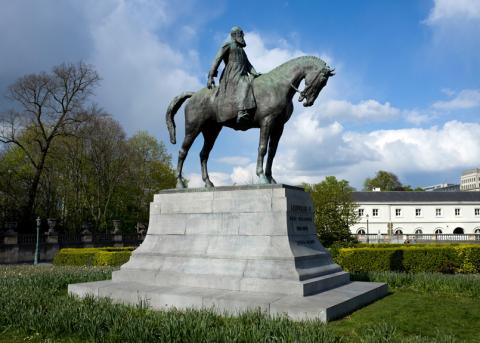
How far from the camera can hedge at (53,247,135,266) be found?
70.0 ft

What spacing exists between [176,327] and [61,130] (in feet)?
116

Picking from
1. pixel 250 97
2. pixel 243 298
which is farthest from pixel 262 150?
pixel 243 298

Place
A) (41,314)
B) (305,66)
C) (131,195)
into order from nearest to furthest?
(41,314) < (305,66) < (131,195)

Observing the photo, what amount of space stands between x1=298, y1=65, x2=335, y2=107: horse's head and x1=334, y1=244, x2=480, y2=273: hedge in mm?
10597

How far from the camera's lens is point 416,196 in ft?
256

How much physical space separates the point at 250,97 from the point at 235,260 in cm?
377

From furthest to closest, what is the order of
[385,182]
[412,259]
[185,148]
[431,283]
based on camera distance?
[385,182], [412,259], [185,148], [431,283]

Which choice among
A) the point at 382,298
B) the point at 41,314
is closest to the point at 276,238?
the point at 382,298

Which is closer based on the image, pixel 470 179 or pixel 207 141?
pixel 207 141

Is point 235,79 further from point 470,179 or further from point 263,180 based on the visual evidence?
point 470,179

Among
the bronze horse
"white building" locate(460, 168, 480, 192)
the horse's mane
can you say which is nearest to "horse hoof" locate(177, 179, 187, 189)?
the bronze horse

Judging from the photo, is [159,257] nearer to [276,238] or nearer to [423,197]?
[276,238]

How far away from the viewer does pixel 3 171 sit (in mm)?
38969

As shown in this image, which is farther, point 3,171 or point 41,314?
point 3,171
